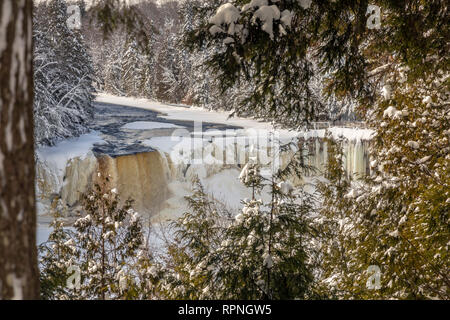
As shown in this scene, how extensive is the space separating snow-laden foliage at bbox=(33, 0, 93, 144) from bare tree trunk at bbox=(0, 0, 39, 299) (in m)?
18.2

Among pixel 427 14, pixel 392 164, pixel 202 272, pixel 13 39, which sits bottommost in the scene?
pixel 202 272

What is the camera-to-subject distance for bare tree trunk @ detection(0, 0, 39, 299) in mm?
1347

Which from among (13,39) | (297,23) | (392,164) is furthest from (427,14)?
(13,39)

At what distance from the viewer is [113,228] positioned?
6.52 metres

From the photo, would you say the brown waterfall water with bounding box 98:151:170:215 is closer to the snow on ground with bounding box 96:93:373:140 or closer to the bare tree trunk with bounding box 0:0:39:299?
the snow on ground with bounding box 96:93:373:140

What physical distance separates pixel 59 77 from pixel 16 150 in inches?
883

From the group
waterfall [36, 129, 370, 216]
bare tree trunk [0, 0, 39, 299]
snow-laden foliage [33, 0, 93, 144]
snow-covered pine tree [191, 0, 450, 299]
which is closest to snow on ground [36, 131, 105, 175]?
waterfall [36, 129, 370, 216]

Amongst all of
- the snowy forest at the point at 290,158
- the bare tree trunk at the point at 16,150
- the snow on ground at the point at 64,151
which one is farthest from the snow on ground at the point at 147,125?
the bare tree trunk at the point at 16,150

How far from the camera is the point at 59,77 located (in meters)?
21.7

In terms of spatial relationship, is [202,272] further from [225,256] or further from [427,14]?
[427,14]

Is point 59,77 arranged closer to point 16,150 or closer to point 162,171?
point 162,171

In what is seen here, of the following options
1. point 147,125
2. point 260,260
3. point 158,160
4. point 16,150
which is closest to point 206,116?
point 147,125

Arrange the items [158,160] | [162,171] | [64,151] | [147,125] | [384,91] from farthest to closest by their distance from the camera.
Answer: [147,125], [162,171], [158,160], [64,151], [384,91]

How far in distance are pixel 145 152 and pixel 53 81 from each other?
6.04 metres
